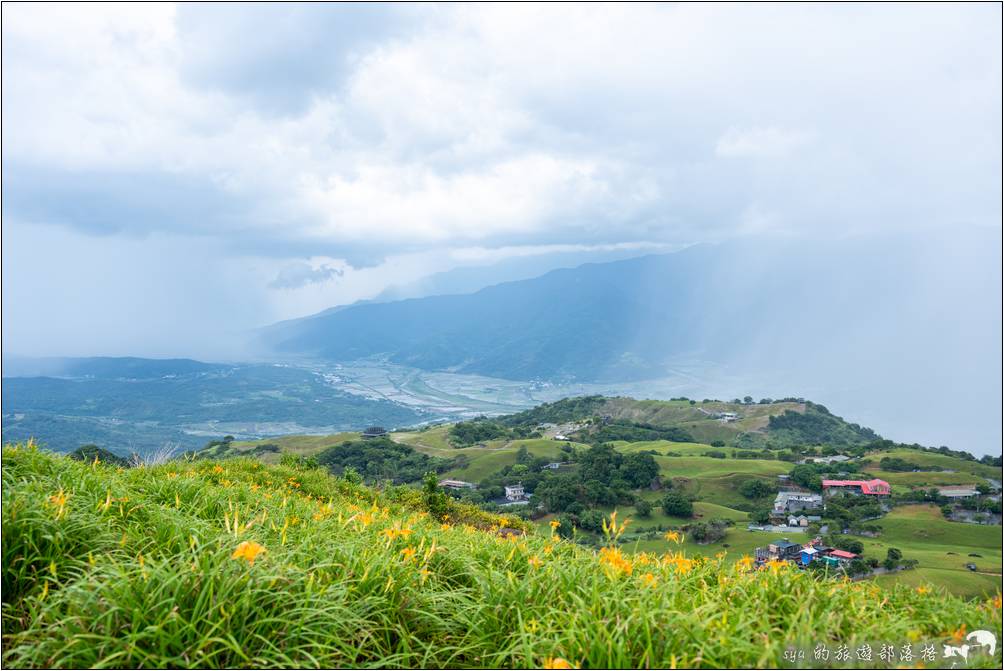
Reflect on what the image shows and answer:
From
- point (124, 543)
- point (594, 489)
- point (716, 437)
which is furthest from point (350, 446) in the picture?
point (124, 543)

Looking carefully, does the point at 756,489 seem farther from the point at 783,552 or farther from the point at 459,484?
the point at 783,552

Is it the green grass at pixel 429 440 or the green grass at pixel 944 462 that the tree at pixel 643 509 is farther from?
the green grass at pixel 429 440

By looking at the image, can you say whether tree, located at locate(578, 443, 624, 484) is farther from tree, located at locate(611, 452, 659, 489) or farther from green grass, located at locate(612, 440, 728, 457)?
green grass, located at locate(612, 440, 728, 457)

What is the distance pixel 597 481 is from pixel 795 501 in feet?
55.0

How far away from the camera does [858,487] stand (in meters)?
50.2

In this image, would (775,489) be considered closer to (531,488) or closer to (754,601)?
(531,488)

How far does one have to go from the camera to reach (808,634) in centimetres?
260

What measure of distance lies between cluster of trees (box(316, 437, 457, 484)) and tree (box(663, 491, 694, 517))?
23762mm

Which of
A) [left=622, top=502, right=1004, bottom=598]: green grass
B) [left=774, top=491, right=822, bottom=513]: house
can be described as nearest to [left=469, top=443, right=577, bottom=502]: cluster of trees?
[left=622, top=502, right=1004, bottom=598]: green grass

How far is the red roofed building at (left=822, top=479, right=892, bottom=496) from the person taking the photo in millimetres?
48531

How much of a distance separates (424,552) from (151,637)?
5.44ft

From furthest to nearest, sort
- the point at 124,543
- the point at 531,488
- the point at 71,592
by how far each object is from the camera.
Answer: the point at 531,488 < the point at 124,543 < the point at 71,592

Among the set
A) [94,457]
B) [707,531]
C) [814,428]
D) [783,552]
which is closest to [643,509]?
[707,531]

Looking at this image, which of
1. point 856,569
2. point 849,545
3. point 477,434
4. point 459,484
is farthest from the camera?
point 477,434
